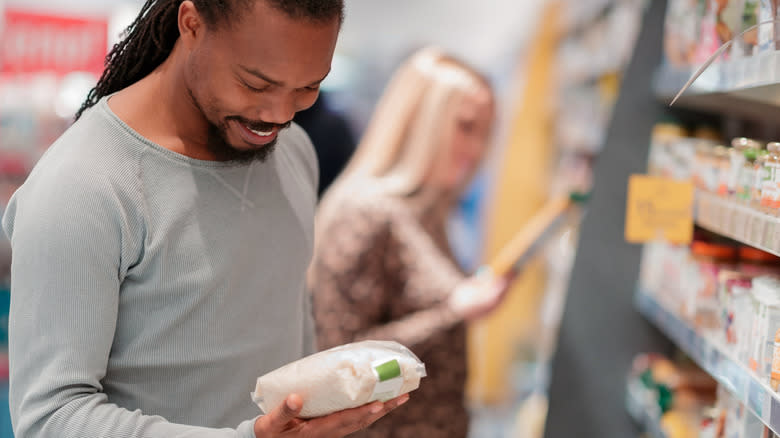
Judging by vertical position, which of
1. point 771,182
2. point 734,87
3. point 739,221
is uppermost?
point 734,87

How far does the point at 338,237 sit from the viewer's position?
237 centimetres

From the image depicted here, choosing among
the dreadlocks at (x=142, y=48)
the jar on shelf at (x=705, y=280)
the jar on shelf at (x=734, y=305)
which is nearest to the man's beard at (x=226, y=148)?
the dreadlocks at (x=142, y=48)

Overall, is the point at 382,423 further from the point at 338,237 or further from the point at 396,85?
the point at 396,85

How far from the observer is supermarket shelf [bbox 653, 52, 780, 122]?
1.42 metres

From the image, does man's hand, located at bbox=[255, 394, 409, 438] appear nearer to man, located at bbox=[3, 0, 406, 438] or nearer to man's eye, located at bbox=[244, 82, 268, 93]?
man, located at bbox=[3, 0, 406, 438]

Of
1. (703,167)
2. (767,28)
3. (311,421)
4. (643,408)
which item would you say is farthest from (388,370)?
(643,408)

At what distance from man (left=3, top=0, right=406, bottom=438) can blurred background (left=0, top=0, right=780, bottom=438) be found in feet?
1.30

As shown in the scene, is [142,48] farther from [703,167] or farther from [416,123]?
[416,123]

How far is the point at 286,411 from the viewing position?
43.1 inches

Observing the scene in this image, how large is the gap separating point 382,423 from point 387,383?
1.23 meters

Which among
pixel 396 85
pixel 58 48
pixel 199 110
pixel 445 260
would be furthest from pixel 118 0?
pixel 199 110

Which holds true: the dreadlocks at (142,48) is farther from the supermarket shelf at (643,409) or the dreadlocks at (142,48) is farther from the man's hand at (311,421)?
the supermarket shelf at (643,409)

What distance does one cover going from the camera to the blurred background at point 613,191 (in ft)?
5.30

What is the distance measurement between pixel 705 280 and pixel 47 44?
4045mm
